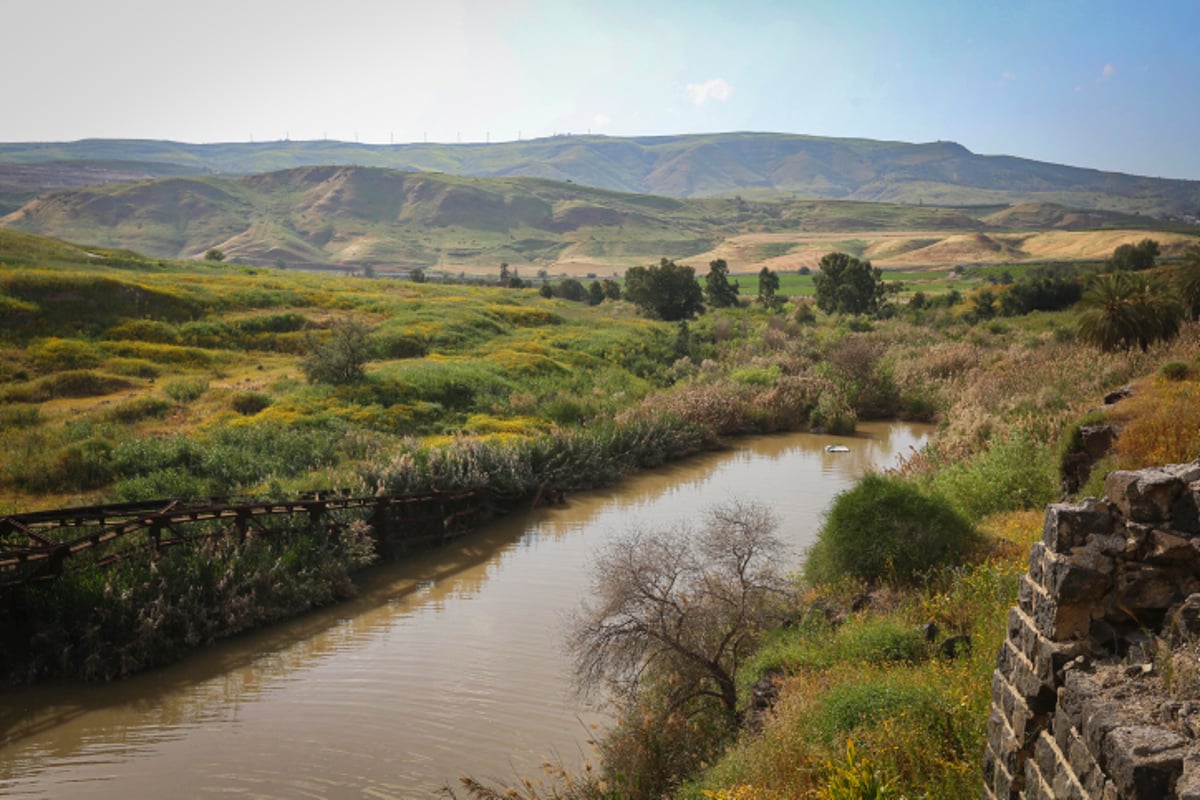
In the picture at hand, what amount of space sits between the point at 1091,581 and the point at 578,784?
600 centimetres

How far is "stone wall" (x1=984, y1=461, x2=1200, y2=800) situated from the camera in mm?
4465

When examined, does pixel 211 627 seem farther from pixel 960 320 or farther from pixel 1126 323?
pixel 960 320

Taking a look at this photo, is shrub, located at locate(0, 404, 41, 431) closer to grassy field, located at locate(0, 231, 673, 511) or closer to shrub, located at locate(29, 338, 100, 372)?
grassy field, located at locate(0, 231, 673, 511)

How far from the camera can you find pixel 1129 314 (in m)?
24.5

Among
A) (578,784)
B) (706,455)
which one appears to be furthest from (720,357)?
(578,784)

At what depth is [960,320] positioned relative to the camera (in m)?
48.9

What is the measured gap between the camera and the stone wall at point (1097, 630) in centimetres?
446

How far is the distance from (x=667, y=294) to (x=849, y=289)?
38.3 ft

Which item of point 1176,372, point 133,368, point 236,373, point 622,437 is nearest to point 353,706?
point 622,437

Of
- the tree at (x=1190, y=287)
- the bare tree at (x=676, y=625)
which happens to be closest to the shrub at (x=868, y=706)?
the bare tree at (x=676, y=625)

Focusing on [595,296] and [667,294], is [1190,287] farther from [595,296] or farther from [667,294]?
[595,296]

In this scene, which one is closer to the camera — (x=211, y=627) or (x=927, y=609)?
(x=927, y=609)

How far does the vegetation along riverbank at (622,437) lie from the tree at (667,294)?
4966 mm

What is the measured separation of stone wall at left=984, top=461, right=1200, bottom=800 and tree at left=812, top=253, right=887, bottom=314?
5327 centimetres
